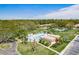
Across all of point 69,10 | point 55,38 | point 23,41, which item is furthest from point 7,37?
point 69,10

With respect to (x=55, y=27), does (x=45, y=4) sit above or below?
above

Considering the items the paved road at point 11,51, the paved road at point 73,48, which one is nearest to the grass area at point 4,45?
the paved road at point 11,51

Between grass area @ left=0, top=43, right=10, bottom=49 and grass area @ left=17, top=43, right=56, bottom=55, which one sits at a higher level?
grass area @ left=0, top=43, right=10, bottom=49

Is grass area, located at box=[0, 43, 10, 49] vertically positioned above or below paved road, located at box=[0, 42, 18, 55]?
above

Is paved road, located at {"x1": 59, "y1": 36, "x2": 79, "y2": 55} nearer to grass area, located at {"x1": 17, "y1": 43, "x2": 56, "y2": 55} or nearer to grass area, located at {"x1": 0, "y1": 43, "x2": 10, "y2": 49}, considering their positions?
grass area, located at {"x1": 17, "y1": 43, "x2": 56, "y2": 55}

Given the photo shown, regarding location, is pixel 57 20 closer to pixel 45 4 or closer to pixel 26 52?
pixel 45 4

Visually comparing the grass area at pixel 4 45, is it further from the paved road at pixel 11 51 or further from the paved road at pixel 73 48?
the paved road at pixel 73 48

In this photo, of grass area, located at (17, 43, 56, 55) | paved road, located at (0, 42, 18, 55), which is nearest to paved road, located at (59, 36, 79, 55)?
grass area, located at (17, 43, 56, 55)

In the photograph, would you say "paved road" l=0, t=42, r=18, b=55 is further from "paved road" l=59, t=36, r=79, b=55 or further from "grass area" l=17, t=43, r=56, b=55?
"paved road" l=59, t=36, r=79, b=55

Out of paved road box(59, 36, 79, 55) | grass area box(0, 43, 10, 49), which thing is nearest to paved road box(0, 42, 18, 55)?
grass area box(0, 43, 10, 49)
